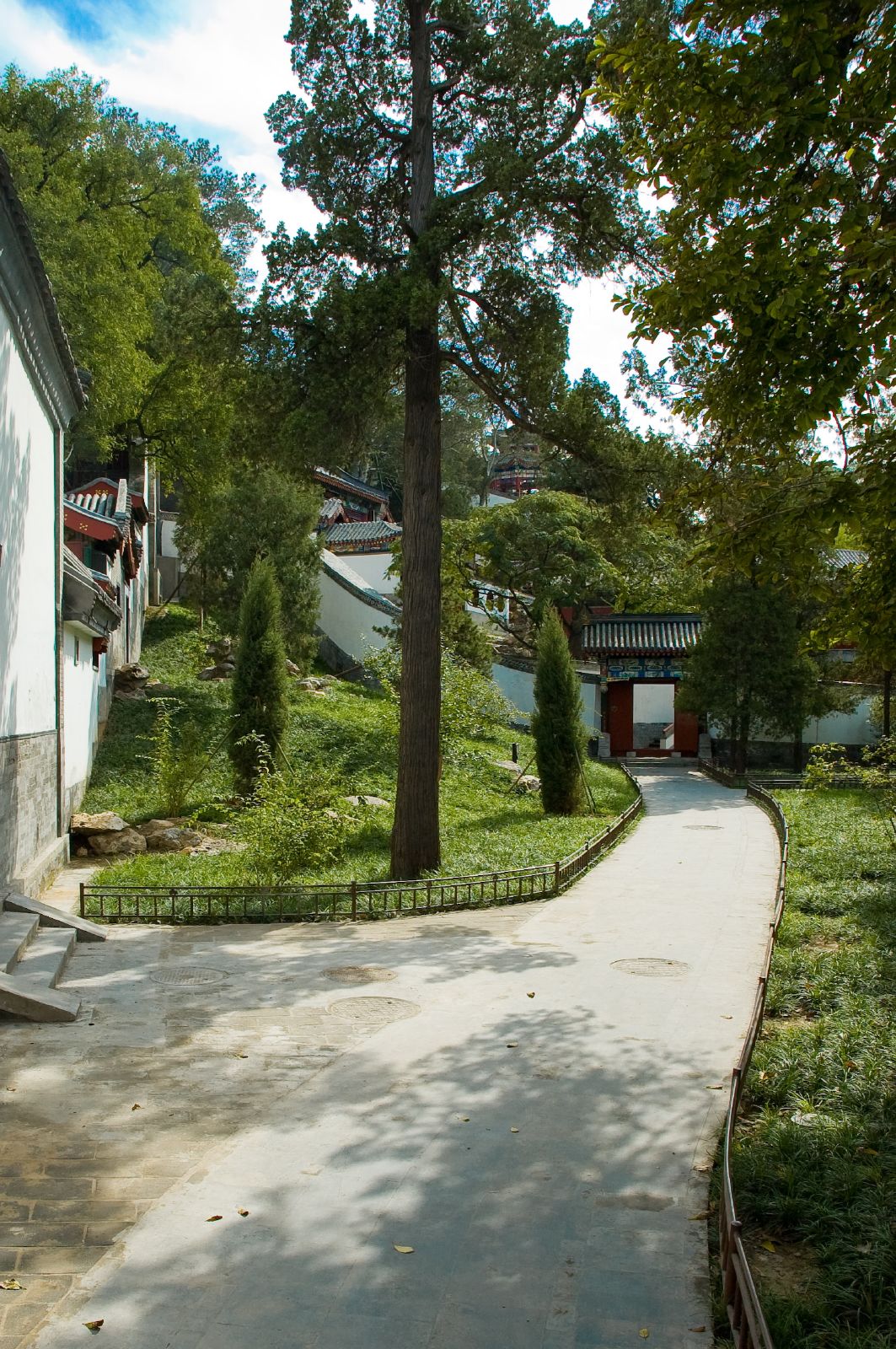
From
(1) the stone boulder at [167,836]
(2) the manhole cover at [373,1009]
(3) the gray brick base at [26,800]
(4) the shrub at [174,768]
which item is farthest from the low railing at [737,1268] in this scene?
(4) the shrub at [174,768]

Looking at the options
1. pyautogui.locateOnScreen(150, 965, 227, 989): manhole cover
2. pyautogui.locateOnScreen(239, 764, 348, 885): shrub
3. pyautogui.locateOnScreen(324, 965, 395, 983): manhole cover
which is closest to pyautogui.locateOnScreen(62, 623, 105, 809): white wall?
pyautogui.locateOnScreen(239, 764, 348, 885): shrub

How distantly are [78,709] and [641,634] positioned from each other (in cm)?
2150

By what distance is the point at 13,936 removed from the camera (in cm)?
835

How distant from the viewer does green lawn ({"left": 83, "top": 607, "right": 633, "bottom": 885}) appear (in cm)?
1326

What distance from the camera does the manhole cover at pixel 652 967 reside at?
8523 mm

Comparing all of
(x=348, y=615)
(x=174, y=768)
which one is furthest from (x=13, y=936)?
(x=348, y=615)

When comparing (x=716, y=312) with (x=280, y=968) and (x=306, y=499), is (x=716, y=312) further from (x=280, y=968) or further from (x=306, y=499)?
(x=306, y=499)

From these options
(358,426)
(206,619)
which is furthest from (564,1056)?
(206,619)

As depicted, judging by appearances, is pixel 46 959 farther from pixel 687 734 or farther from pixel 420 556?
pixel 687 734

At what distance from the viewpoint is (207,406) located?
24.2 m

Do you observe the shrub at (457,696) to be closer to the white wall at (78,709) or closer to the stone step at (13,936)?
the white wall at (78,709)

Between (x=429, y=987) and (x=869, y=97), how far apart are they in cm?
643

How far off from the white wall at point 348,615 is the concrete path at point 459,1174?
64.7 ft

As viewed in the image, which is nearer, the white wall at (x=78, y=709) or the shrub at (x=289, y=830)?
the shrub at (x=289, y=830)
